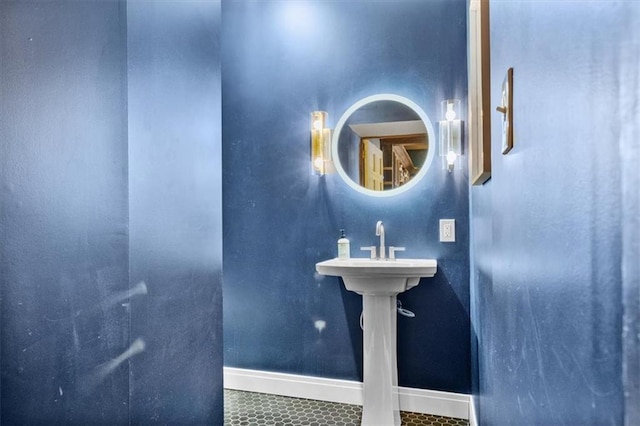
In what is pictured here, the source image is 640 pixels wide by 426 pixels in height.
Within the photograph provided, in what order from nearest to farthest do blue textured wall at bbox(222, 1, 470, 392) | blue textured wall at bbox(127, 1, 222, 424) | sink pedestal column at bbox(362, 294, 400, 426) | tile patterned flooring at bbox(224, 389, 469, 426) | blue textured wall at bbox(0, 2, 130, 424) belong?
blue textured wall at bbox(0, 2, 130, 424)
blue textured wall at bbox(127, 1, 222, 424)
sink pedestal column at bbox(362, 294, 400, 426)
tile patterned flooring at bbox(224, 389, 469, 426)
blue textured wall at bbox(222, 1, 470, 392)

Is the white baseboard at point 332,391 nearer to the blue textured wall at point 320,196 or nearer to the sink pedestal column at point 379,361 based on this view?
the blue textured wall at point 320,196

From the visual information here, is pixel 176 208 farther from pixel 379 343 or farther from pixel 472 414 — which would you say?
pixel 472 414

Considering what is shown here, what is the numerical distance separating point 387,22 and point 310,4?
0.50m

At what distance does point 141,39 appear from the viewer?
127 cm

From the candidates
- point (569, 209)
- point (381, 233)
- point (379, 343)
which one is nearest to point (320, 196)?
point (381, 233)

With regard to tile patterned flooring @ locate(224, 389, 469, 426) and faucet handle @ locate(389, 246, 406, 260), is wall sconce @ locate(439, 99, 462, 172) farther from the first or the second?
tile patterned flooring @ locate(224, 389, 469, 426)

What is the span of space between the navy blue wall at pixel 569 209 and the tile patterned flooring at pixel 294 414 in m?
1.27

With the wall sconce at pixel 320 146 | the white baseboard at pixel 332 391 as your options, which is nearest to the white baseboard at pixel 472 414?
the white baseboard at pixel 332 391

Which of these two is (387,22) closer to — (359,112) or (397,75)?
(397,75)

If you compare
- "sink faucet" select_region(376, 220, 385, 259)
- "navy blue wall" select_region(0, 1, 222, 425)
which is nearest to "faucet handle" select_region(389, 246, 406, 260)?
"sink faucet" select_region(376, 220, 385, 259)

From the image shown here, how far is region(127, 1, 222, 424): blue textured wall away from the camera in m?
1.27

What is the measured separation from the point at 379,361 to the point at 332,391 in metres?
0.56

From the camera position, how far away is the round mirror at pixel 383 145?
232 centimetres

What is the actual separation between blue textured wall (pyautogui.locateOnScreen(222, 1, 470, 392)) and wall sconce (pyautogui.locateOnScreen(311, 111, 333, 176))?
66 millimetres
